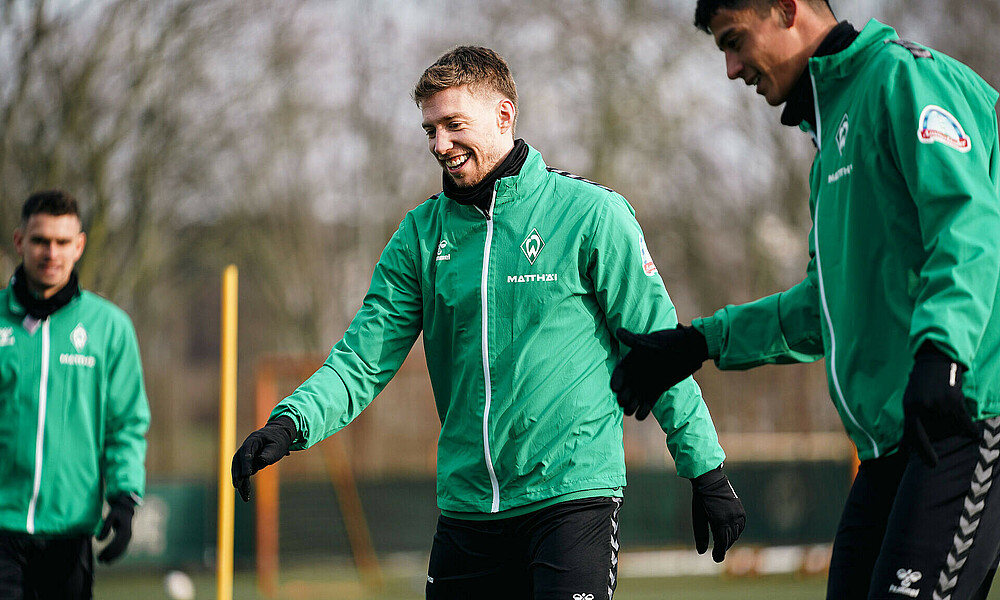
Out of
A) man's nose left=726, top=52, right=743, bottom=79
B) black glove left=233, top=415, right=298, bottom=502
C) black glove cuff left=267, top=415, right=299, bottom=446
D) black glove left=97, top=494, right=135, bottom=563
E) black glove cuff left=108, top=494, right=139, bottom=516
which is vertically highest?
man's nose left=726, top=52, right=743, bottom=79

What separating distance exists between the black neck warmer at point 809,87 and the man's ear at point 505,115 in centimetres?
108

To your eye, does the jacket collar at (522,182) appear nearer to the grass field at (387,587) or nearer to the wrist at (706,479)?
the wrist at (706,479)

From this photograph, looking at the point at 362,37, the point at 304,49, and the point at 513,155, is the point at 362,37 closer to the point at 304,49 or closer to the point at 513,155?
the point at 304,49

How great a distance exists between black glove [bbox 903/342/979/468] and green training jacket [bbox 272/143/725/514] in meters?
1.26

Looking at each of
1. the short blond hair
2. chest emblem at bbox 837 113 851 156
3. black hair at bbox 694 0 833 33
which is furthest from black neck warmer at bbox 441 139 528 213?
chest emblem at bbox 837 113 851 156

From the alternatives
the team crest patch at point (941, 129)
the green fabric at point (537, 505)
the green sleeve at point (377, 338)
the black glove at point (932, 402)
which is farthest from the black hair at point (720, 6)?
the green fabric at point (537, 505)

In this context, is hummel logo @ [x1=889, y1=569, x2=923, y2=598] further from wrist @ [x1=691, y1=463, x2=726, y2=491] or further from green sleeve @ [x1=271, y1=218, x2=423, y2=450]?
green sleeve @ [x1=271, y1=218, x2=423, y2=450]

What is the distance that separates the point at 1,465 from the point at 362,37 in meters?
16.1

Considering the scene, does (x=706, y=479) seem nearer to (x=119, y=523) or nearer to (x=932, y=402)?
(x=932, y=402)

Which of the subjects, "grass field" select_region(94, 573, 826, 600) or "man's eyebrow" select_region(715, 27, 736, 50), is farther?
"grass field" select_region(94, 573, 826, 600)

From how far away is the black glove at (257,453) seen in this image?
325cm

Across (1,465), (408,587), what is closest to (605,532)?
(1,465)

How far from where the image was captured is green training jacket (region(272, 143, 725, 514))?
3.51 m

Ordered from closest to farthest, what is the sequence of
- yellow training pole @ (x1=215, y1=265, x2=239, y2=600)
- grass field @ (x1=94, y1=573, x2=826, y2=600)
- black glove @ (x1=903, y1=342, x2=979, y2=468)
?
1. black glove @ (x1=903, y1=342, x2=979, y2=468)
2. yellow training pole @ (x1=215, y1=265, x2=239, y2=600)
3. grass field @ (x1=94, y1=573, x2=826, y2=600)
